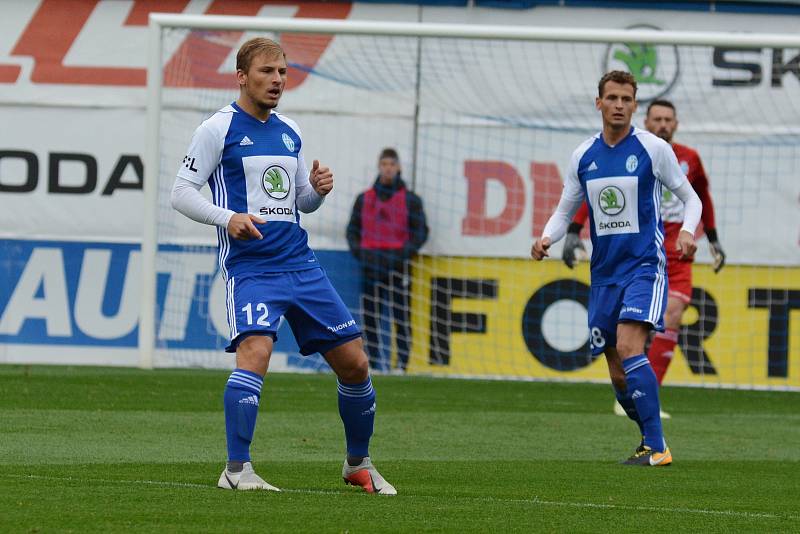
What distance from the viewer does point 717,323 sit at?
48.4 ft

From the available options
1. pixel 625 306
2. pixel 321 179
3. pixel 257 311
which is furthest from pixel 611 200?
pixel 257 311

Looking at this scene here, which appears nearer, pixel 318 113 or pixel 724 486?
pixel 724 486

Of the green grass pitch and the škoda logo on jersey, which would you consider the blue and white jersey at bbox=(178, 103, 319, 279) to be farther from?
the škoda logo on jersey

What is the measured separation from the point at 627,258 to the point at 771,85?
24.1 feet

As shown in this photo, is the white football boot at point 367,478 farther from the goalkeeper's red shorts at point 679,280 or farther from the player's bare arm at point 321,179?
the goalkeeper's red shorts at point 679,280

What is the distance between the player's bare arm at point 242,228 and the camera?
618 centimetres

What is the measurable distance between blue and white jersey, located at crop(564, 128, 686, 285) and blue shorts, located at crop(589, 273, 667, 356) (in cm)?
5

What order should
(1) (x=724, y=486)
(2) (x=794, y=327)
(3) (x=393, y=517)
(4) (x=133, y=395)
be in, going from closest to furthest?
(3) (x=393, y=517)
(1) (x=724, y=486)
(4) (x=133, y=395)
(2) (x=794, y=327)

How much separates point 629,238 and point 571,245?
2.96 ft

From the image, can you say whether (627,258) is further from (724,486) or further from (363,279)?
(363,279)

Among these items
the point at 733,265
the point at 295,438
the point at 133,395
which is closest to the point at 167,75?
the point at 133,395

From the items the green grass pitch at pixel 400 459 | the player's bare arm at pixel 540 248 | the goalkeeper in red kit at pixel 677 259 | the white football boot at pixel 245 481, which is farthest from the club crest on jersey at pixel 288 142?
the goalkeeper in red kit at pixel 677 259

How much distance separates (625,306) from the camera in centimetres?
826

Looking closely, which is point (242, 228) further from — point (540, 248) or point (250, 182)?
point (540, 248)
